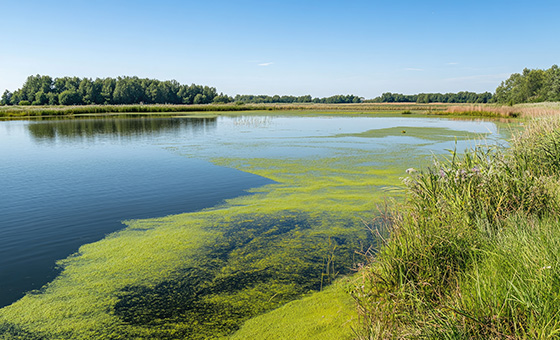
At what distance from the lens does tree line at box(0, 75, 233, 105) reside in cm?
8631

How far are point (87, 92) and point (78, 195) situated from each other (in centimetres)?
9079

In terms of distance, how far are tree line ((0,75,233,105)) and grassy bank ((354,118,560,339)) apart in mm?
95372

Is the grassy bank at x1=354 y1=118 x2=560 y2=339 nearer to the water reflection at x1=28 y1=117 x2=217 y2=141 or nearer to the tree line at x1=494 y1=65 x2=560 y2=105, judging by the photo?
the water reflection at x1=28 y1=117 x2=217 y2=141

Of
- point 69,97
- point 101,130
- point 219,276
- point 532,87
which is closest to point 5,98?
point 69,97

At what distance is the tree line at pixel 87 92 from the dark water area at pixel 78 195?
81.0 m

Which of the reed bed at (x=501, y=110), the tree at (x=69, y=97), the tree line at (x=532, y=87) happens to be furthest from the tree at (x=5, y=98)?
the tree line at (x=532, y=87)

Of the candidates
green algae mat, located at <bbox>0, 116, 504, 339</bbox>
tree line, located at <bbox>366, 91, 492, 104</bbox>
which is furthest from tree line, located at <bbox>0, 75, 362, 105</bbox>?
green algae mat, located at <bbox>0, 116, 504, 339</bbox>

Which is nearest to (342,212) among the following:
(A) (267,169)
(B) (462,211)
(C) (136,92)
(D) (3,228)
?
(B) (462,211)

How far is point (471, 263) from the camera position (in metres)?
3.47

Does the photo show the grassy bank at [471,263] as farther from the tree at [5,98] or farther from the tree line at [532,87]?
the tree at [5,98]

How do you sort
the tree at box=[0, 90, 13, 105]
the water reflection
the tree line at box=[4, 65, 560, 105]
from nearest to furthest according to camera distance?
the water reflection → the tree line at box=[4, 65, 560, 105] → the tree at box=[0, 90, 13, 105]

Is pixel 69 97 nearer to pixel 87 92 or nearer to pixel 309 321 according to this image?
pixel 87 92

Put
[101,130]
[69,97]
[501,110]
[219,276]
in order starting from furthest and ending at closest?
[69,97]
[501,110]
[101,130]
[219,276]

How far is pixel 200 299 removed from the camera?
3998 millimetres
